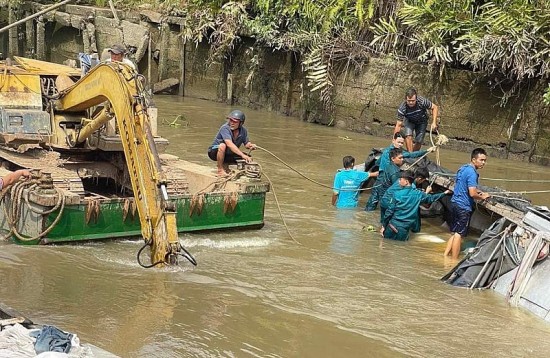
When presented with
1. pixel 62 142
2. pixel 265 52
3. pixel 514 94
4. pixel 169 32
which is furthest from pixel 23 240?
pixel 169 32

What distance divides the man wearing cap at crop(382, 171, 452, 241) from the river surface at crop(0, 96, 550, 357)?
0.72 feet

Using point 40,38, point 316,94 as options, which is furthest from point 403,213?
point 40,38

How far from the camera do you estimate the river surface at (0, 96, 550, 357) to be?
8.34 m

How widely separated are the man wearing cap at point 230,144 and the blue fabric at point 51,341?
6117 mm

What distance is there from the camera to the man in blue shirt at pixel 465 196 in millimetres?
11367

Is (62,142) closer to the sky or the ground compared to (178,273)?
closer to the sky

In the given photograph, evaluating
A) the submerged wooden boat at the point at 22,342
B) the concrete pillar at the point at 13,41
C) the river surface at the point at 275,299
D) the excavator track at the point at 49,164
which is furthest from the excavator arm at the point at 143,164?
the concrete pillar at the point at 13,41

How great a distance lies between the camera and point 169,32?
28.1m

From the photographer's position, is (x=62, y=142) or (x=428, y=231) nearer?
(x=62, y=142)

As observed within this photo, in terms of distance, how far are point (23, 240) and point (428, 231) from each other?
231 inches

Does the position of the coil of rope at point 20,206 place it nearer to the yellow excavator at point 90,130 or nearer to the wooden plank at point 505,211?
the yellow excavator at point 90,130

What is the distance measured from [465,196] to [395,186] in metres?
0.99

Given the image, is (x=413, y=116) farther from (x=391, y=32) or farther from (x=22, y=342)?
(x=22, y=342)

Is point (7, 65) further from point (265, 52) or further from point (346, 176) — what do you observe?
point (265, 52)
